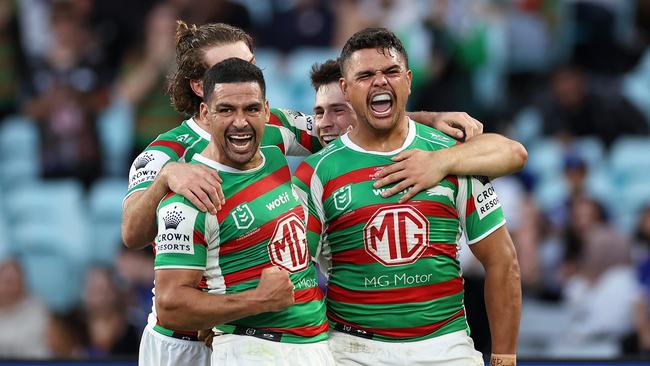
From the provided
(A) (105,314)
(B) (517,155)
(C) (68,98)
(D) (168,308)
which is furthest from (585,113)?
(D) (168,308)

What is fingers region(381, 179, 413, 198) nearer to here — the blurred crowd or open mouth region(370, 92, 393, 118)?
open mouth region(370, 92, 393, 118)

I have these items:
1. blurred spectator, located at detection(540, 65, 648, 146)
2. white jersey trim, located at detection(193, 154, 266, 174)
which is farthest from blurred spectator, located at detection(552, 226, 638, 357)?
white jersey trim, located at detection(193, 154, 266, 174)

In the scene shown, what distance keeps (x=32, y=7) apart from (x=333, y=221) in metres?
6.40

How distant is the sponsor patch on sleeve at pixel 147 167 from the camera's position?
486cm

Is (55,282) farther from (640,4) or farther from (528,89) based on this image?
(640,4)

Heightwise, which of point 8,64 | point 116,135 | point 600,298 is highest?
point 8,64

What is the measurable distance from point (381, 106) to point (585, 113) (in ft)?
18.1

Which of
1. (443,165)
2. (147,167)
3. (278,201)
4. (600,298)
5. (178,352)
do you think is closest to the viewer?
(278,201)

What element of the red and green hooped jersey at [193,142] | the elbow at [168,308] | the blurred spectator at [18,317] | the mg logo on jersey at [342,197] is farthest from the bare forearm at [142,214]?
the blurred spectator at [18,317]

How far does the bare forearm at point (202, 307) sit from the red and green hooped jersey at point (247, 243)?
0.12 metres

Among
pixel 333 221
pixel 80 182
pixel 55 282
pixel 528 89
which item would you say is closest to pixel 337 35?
pixel 528 89

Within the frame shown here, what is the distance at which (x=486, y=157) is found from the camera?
15.1ft

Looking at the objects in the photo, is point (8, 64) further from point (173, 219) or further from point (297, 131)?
point (173, 219)

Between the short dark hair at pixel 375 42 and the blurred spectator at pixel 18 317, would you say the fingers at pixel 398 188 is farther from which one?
the blurred spectator at pixel 18 317
